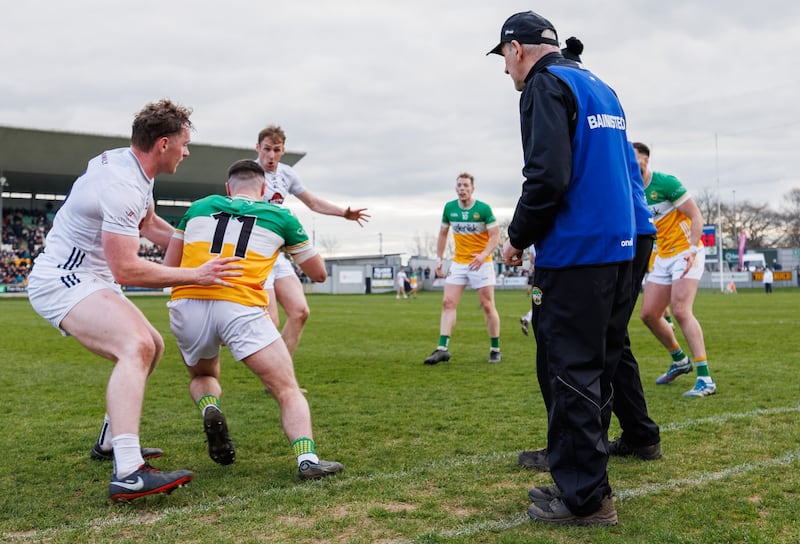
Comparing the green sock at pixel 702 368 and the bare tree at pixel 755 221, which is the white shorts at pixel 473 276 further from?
the bare tree at pixel 755 221

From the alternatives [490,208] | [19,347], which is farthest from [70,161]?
[490,208]

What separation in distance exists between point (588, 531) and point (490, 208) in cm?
736

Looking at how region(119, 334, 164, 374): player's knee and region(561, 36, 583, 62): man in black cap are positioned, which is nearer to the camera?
region(561, 36, 583, 62): man in black cap

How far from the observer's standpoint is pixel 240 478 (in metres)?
4.09

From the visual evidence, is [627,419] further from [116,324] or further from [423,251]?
[423,251]

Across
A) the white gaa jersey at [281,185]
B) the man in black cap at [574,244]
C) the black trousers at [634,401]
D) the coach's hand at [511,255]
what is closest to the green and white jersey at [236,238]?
the coach's hand at [511,255]

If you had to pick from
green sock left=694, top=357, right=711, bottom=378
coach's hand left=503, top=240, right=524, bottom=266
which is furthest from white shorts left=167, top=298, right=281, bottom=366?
green sock left=694, top=357, right=711, bottom=378

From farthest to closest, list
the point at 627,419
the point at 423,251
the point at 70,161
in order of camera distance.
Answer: the point at 423,251 → the point at 70,161 → the point at 627,419

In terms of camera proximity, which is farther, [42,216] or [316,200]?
[42,216]

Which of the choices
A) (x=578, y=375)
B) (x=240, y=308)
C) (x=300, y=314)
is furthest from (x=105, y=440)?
(x=578, y=375)

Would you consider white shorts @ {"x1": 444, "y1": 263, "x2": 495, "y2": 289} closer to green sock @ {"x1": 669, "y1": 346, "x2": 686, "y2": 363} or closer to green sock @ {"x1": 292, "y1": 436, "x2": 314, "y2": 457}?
green sock @ {"x1": 669, "y1": 346, "x2": 686, "y2": 363}

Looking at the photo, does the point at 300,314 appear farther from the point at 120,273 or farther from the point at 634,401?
the point at 634,401

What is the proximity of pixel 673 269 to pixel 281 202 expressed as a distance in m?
4.14

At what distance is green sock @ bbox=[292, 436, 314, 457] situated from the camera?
13.4ft
